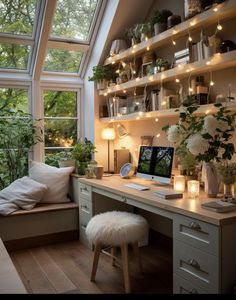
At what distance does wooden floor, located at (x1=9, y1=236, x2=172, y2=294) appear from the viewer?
2.47m

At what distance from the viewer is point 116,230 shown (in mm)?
2408

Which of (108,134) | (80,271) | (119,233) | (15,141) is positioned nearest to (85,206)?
(80,271)

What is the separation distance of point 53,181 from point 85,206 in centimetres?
58

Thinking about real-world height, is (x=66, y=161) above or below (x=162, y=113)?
below

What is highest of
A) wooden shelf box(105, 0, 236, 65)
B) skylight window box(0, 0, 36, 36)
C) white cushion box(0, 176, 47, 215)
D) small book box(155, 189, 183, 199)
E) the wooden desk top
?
skylight window box(0, 0, 36, 36)

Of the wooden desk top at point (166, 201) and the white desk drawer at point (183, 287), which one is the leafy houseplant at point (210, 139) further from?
the white desk drawer at point (183, 287)

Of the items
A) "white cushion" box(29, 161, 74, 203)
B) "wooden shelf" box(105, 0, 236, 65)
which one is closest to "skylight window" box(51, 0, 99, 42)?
"wooden shelf" box(105, 0, 236, 65)

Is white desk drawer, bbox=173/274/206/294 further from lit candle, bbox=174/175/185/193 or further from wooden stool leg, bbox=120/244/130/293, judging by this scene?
lit candle, bbox=174/175/185/193

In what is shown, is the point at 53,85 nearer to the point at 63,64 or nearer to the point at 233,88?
the point at 63,64

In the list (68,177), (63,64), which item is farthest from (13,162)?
(63,64)

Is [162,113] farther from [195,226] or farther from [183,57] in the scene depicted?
[195,226]

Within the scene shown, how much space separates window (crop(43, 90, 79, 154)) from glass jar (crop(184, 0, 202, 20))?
83.7 inches

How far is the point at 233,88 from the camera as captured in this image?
2.52 meters

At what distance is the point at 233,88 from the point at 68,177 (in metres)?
2.19
